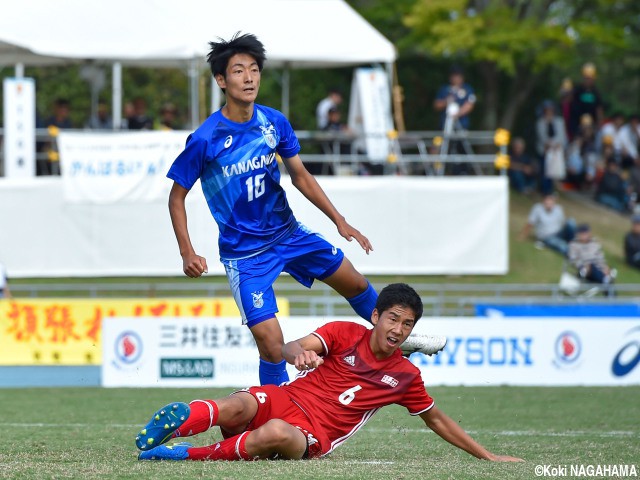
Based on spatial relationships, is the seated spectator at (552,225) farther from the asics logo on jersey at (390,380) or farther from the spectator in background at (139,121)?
the asics logo on jersey at (390,380)

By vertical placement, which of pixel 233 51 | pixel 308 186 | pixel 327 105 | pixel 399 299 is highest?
pixel 327 105

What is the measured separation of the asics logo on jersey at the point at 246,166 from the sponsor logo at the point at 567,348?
817 centimetres

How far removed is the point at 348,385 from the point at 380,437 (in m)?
2.45

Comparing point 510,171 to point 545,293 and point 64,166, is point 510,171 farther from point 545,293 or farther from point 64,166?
point 64,166

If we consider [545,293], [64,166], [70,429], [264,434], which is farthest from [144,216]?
[264,434]

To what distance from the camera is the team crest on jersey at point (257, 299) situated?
7.88 meters

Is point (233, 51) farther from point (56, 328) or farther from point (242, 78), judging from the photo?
point (56, 328)

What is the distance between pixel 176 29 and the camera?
61.4 feet

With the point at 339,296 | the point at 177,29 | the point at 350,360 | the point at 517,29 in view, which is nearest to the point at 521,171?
the point at 517,29

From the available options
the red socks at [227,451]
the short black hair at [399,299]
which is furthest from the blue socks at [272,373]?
the short black hair at [399,299]

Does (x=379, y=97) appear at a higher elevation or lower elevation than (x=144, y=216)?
higher

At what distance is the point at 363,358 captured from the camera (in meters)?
7.10

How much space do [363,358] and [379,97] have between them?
47.1 feet

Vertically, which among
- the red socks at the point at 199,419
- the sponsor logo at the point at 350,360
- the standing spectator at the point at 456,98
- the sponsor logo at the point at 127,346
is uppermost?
the standing spectator at the point at 456,98
